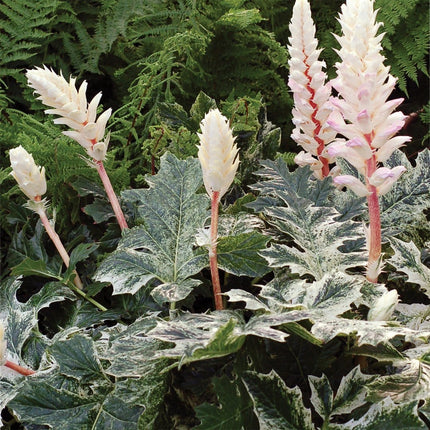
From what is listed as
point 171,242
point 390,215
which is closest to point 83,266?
point 171,242

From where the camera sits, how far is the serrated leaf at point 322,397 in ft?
2.13

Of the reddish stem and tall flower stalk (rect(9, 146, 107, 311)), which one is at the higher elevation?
the reddish stem

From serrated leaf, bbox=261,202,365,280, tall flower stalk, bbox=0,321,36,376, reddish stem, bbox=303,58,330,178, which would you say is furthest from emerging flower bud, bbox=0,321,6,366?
reddish stem, bbox=303,58,330,178

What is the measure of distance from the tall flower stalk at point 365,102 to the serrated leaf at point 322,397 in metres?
0.22

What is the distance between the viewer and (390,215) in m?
0.91

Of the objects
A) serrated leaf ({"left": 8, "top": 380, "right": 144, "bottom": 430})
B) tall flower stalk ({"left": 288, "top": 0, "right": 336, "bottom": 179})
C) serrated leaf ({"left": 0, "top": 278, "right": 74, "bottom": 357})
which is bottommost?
serrated leaf ({"left": 8, "top": 380, "right": 144, "bottom": 430})

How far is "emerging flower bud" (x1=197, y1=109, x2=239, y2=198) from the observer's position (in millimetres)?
680

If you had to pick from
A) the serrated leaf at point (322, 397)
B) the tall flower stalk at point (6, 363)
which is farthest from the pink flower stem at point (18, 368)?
the serrated leaf at point (322, 397)

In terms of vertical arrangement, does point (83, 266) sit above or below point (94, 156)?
below

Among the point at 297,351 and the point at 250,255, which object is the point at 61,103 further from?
the point at 297,351

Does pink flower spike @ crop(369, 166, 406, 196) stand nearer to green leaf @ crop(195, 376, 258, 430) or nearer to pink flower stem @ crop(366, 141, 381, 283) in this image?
pink flower stem @ crop(366, 141, 381, 283)

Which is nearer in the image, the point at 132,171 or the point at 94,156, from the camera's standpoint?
the point at 94,156

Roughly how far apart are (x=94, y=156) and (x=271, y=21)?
3.02 ft

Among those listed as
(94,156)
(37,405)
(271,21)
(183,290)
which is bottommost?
(37,405)
